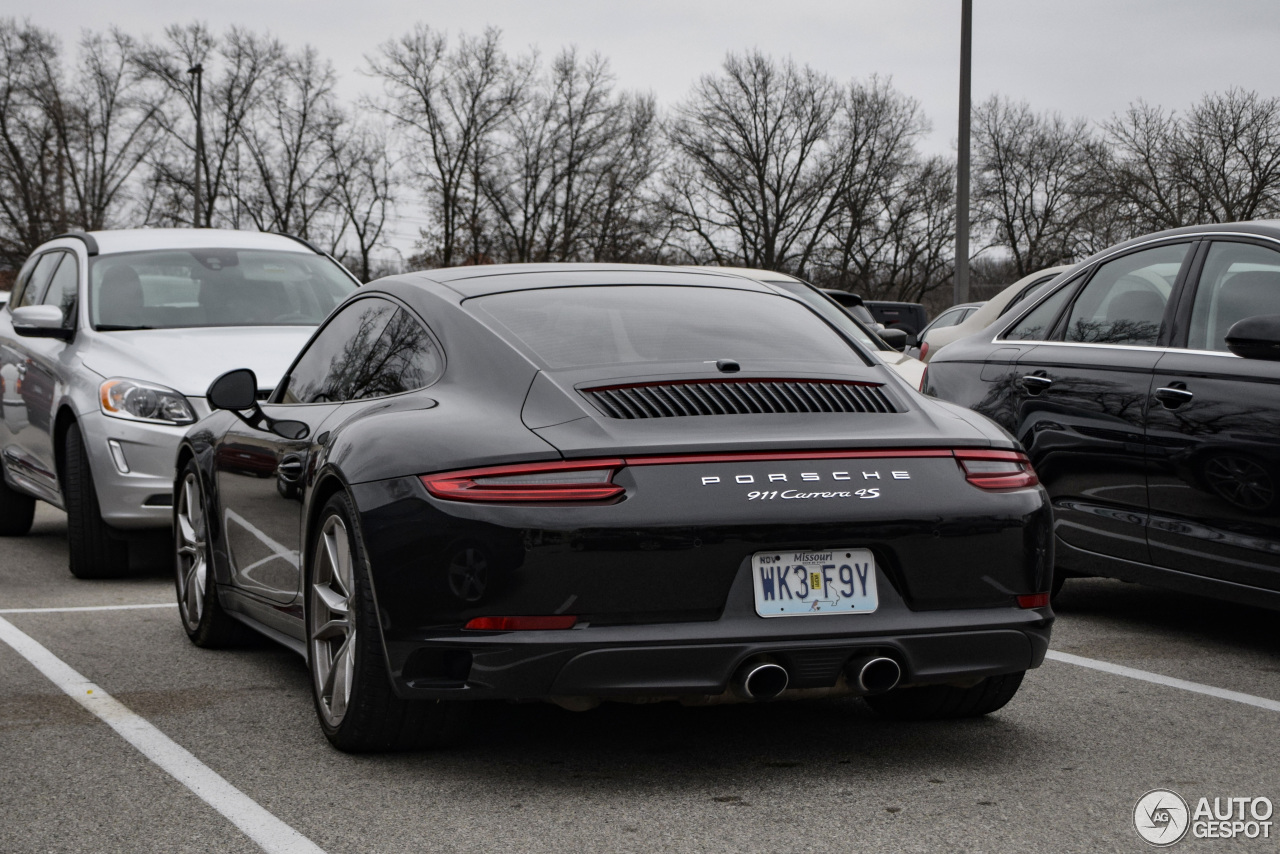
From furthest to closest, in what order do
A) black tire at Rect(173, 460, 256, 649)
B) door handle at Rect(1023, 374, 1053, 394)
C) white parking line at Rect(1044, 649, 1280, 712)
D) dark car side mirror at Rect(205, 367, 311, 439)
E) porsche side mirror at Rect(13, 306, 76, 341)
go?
porsche side mirror at Rect(13, 306, 76, 341)
door handle at Rect(1023, 374, 1053, 394)
black tire at Rect(173, 460, 256, 649)
dark car side mirror at Rect(205, 367, 311, 439)
white parking line at Rect(1044, 649, 1280, 712)

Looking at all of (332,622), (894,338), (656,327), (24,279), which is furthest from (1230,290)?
(24,279)

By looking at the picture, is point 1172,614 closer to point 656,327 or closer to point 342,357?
point 656,327

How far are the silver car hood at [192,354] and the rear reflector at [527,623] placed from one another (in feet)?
14.4

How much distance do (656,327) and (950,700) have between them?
4.60 ft

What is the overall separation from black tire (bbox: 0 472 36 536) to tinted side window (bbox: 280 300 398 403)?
17.0 ft

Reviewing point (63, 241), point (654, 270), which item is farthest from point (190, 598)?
point (63, 241)

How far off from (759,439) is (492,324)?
0.94 m

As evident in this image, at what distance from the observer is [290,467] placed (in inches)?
187

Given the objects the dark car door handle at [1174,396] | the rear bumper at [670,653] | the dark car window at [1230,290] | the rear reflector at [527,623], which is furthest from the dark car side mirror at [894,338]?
the rear reflector at [527,623]

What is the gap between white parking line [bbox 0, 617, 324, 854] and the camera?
11.3 ft

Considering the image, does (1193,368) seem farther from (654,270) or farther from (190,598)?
(190,598)

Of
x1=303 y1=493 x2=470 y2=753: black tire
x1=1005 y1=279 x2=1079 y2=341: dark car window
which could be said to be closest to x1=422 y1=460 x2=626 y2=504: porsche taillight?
x1=303 y1=493 x2=470 y2=753: black tire

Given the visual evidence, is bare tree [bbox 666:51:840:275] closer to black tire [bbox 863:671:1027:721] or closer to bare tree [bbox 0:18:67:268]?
bare tree [bbox 0:18:67:268]

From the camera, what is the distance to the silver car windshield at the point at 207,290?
8.84 meters
